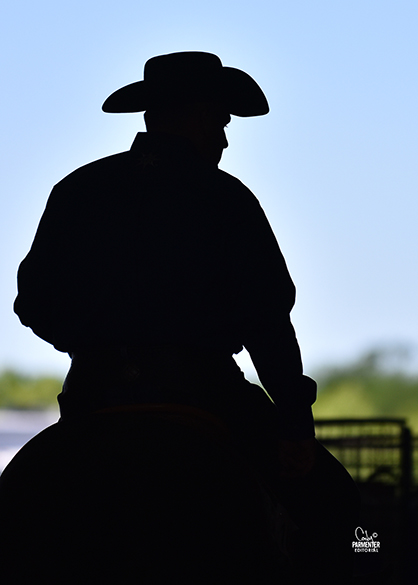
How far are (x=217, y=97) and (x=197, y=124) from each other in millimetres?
125

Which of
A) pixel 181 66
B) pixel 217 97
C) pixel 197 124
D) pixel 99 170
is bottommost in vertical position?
pixel 99 170

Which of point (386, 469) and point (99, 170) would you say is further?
point (386, 469)

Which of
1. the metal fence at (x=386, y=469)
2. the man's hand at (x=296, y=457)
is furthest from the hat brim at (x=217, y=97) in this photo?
the metal fence at (x=386, y=469)

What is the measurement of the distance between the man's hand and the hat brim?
1.18 meters

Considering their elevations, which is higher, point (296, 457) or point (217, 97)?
point (217, 97)

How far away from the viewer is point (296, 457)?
2.90 m

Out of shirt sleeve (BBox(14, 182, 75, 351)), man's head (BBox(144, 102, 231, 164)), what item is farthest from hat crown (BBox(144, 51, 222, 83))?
shirt sleeve (BBox(14, 182, 75, 351))

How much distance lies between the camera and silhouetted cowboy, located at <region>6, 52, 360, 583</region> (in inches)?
108

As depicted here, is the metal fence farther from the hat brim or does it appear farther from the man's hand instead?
the man's hand

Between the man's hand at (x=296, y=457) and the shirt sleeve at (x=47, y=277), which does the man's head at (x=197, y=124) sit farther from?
the man's hand at (x=296, y=457)

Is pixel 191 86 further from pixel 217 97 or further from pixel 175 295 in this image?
pixel 175 295
